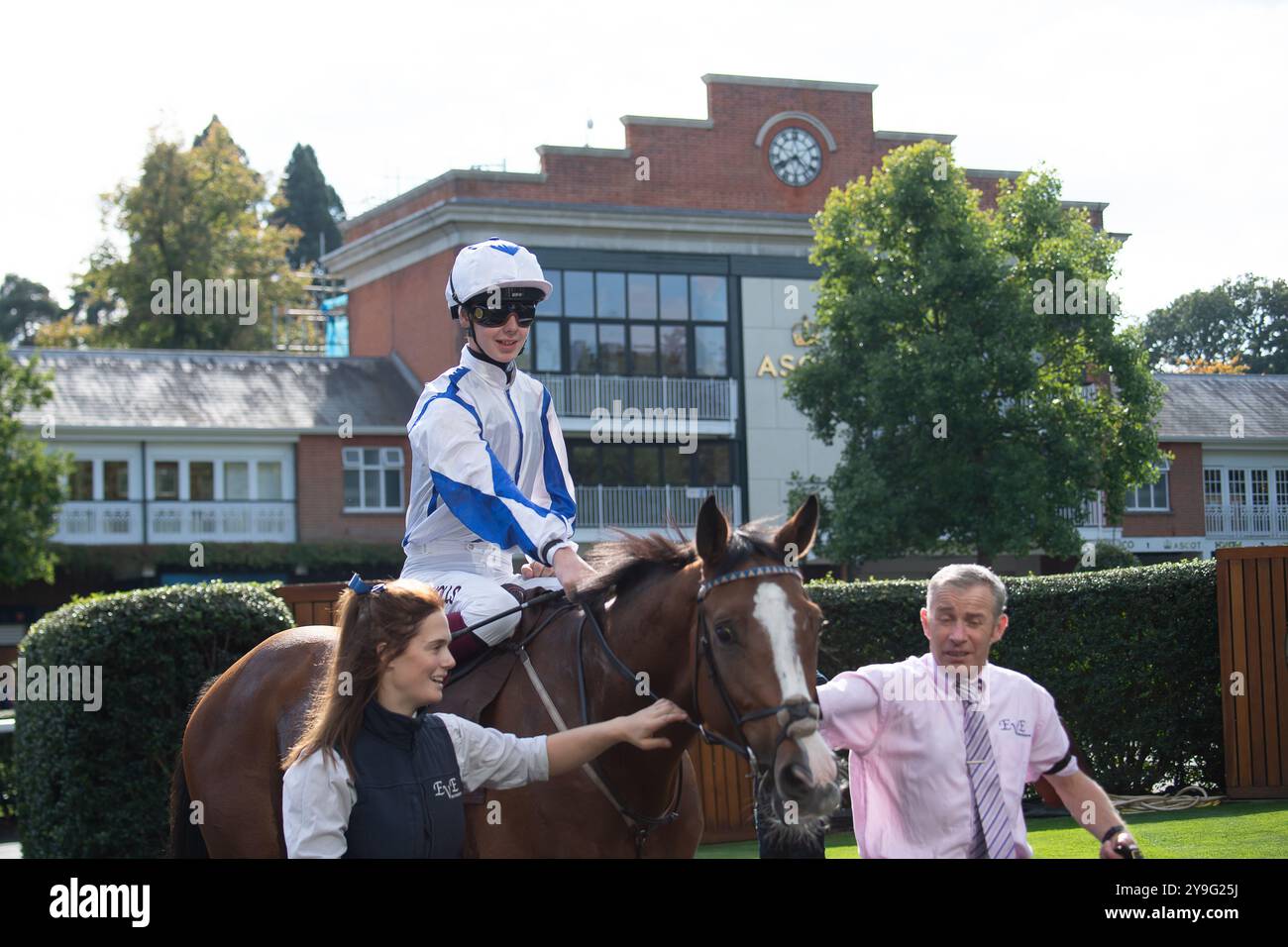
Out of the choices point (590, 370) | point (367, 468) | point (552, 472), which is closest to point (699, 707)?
point (552, 472)

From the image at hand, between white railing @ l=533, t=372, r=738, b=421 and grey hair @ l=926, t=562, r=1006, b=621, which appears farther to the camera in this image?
white railing @ l=533, t=372, r=738, b=421

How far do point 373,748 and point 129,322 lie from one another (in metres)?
43.6

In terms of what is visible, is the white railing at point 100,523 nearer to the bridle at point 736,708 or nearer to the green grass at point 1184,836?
the green grass at point 1184,836

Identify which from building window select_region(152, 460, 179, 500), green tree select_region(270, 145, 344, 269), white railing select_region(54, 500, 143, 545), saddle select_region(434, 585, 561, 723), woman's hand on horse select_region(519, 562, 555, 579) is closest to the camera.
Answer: saddle select_region(434, 585, 561, 723)

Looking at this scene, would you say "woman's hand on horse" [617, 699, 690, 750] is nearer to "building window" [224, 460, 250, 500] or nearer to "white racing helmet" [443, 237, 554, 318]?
"white racing helmet" [443, 237, 554, 318]

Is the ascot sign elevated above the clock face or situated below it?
below

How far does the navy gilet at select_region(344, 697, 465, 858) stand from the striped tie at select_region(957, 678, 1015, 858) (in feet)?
4.42

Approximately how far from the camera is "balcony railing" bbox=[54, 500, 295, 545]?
3603cm

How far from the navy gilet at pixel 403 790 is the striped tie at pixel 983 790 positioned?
1.35 m

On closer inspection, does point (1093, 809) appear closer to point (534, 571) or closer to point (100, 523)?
point (534, 571)

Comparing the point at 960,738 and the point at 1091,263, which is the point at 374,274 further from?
the point at 960,738

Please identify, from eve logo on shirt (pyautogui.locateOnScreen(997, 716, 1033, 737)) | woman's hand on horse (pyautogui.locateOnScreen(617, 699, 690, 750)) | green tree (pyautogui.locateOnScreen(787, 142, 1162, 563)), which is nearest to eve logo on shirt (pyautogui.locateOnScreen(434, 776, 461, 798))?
woman's hand on horse (pyautogui.locateOnScreen(617, 699, 690, 750))

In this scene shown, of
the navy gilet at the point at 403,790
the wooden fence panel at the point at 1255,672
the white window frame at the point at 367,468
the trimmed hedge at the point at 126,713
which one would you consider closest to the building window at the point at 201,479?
the white window frame at the point at 367,468

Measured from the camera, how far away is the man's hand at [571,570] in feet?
14.5
